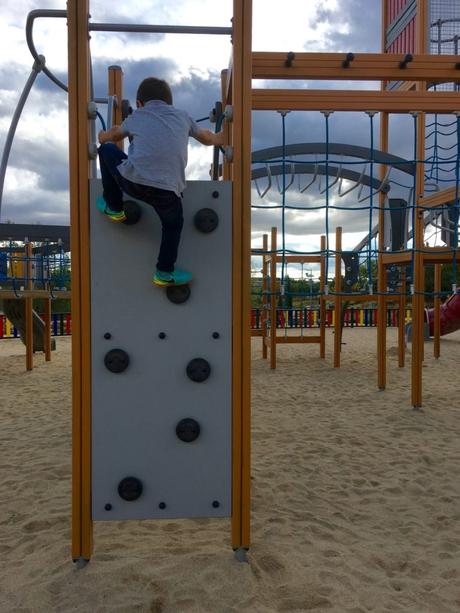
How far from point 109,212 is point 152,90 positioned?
56 cm

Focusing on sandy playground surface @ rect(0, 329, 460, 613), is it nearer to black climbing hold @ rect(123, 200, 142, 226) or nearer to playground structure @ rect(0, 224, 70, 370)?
black climbing hold @ rect(123, 200, 142, 226)

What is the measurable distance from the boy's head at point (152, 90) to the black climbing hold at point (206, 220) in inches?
20.6

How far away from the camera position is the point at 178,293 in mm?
2227

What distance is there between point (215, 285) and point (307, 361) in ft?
23.5

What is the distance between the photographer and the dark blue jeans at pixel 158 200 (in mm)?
2113

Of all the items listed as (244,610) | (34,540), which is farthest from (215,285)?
(34,540)

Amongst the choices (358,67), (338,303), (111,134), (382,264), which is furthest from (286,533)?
(338,303)

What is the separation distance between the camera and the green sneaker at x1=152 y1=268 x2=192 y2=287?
2.15 m

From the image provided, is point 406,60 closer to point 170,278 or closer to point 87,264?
point 170,278

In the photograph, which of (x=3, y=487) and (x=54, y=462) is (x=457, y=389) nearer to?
(x=54, y=462)

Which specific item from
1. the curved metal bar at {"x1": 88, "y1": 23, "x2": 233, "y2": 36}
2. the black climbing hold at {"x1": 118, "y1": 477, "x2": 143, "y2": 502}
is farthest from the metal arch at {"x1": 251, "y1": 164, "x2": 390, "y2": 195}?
the black climbing hold at {"x1": 118, "y1": 477, "x2": 143, "y2": 502}

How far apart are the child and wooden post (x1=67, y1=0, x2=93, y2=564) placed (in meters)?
0.10

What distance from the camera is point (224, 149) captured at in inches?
92.1

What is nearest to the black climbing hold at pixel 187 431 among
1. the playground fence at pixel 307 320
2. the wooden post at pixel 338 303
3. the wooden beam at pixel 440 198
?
the wooden beam at pixel 440 198
